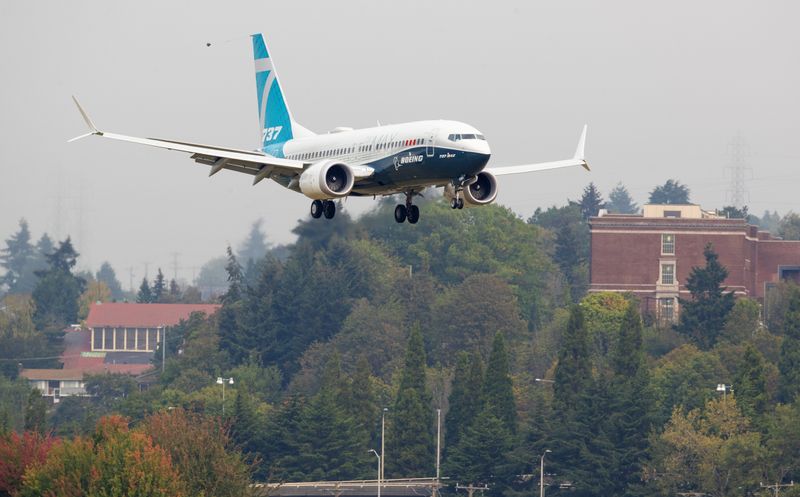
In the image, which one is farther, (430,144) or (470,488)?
(470,488)

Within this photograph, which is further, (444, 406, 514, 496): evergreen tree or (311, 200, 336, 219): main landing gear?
(444, 406, 514, 496): evergreen tree

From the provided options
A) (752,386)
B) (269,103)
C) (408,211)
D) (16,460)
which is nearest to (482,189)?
(408,211)

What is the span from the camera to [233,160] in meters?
101

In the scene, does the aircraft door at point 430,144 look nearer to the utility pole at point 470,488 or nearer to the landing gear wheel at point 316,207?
the landing gear wheel at point 316,207

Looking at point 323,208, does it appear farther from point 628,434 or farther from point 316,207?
point 628,434

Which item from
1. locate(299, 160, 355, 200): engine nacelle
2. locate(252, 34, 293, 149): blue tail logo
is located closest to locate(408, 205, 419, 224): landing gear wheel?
locate(299, 160, 355, 200): engine nacelle

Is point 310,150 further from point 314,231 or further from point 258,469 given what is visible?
point 258,469

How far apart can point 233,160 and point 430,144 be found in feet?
40.2

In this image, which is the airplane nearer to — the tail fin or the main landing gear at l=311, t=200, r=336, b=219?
the main landing gear at l=311, t=200, r=336, b=219

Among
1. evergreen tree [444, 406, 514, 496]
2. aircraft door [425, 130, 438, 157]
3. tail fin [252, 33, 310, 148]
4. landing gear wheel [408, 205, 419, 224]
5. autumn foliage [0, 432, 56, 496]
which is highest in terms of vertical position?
tail fin [252, 33, 310, 148]

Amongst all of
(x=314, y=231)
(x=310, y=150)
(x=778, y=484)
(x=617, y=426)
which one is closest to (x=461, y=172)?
(x=310, y=150)

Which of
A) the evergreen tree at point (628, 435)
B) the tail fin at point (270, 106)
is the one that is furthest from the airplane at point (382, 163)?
the evergreen tree at point (628, 435)

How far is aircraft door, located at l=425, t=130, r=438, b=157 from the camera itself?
311ft

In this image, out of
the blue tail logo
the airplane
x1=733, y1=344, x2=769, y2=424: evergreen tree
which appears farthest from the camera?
x1=733, y1=344, x2=769, y2=424: evergreen tree
